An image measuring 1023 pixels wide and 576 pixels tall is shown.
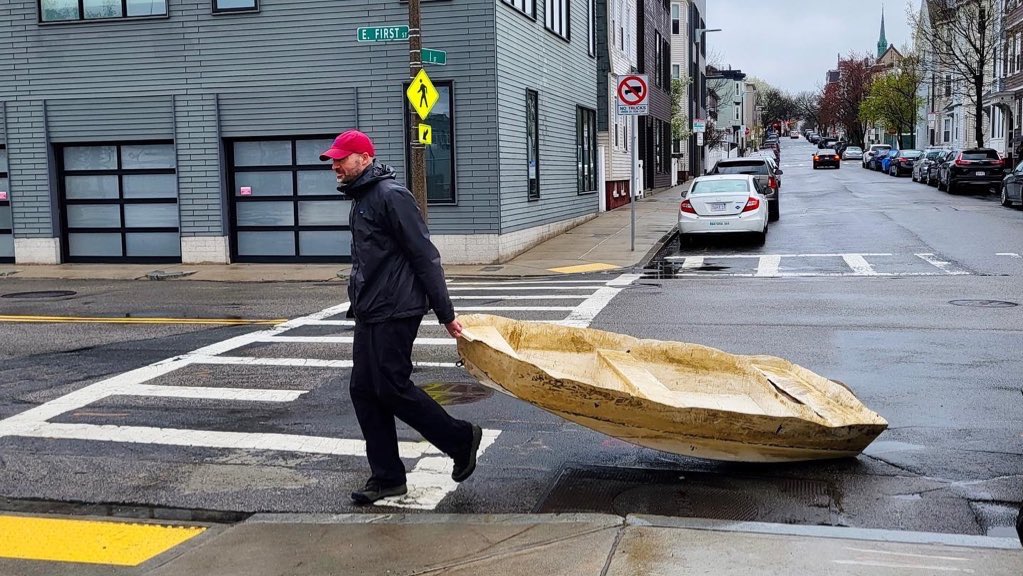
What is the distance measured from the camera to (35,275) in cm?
1931

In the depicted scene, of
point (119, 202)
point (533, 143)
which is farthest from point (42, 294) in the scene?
point (533, 143)

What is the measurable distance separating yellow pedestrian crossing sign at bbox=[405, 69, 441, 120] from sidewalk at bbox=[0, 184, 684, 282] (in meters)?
3.28

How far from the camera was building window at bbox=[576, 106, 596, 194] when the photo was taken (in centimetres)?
2702

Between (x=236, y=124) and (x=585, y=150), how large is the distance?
10.9 m

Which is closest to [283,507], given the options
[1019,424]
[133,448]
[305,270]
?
[133,448]

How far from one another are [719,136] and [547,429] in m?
70.1

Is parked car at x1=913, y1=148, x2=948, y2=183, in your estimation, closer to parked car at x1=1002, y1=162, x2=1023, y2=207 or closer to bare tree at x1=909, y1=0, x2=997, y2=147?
bare tree at x1=909, y1=0, x2=997, y2=147

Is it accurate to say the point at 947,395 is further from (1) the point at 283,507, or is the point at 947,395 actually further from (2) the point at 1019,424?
(1) the point at 283,507

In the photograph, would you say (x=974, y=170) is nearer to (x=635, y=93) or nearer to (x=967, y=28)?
(x=967, y=28)

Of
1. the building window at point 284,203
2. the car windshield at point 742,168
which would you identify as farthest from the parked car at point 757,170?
the building window at point 284,203

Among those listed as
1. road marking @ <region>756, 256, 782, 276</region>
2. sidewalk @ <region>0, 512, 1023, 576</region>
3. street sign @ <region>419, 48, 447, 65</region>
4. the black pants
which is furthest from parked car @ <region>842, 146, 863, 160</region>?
sidewalk @ <region>0, 512, 1023, 576</region>

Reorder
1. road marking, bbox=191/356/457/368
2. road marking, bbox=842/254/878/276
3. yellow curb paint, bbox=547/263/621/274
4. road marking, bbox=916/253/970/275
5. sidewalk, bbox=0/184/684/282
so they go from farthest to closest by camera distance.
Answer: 1. sidewalk, bbox=0/184/684/282
2. yellow curb paint, bbox=547/263/621/274
3. road marking, bbox=842/254/878/276
4. road marking, bbox=916/253/970/275
5. road marking, bbox=191/356/457/368

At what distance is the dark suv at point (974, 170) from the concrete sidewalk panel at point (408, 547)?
114ft

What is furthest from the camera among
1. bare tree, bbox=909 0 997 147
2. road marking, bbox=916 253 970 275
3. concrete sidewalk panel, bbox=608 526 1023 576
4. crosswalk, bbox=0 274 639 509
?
bare tree, bbox=909 0 997 147
